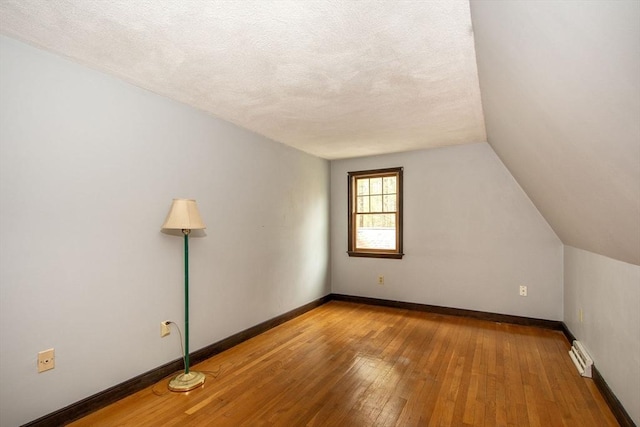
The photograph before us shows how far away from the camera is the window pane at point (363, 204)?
527 cm

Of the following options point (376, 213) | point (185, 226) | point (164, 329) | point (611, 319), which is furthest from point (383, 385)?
point (376, 213)

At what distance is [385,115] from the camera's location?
3238 mm

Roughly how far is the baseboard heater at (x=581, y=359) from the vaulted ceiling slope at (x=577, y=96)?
0.98 meters

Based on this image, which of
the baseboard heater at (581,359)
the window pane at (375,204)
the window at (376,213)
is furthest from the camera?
the window pane at (375,204)

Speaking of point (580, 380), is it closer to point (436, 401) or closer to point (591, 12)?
point (436, 401)

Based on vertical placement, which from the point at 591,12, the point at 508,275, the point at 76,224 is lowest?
the point at 508,275

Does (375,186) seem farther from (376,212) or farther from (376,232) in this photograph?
(376,232)

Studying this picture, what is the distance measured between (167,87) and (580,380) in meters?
4.22

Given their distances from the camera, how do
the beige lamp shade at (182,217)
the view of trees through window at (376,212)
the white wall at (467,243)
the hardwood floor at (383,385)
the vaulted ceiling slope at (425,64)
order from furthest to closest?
the view of trees through window at (376,212)
the white wall at (467,243)
the beige lamp shade at (182,217)
the hardwood floor at (383,385)
the vaulted ceiling slope at (425,64)

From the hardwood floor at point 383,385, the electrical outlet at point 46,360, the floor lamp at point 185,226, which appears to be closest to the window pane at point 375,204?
the hardwood floor at point 383,385

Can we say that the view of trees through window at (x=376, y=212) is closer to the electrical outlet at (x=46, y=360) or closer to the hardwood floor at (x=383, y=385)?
the hardwood floor at (x=383, y=385)

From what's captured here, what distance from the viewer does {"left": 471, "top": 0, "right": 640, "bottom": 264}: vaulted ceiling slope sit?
933mm

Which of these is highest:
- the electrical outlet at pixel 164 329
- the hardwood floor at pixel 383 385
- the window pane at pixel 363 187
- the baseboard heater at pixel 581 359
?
the window pane at pixel 363 187

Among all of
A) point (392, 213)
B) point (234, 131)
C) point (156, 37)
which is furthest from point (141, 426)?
point (392, 213)
